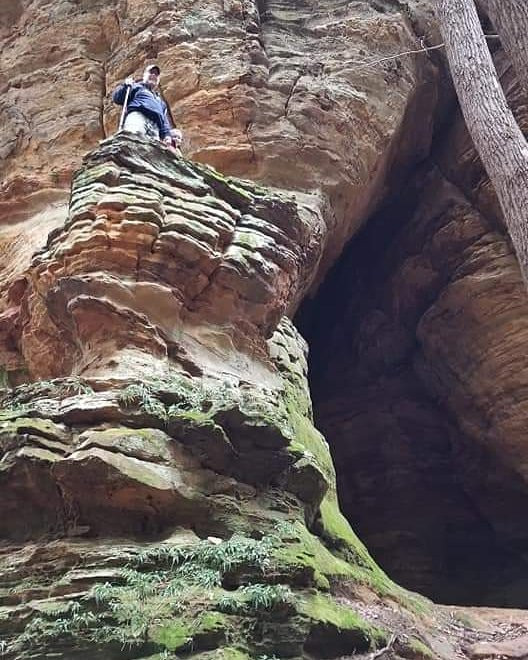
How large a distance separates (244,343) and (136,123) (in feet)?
11.5

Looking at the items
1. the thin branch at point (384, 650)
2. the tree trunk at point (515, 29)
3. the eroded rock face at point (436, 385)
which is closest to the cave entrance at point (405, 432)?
the eroded rock face at point (436, 385)

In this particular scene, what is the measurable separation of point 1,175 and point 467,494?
1067 cm

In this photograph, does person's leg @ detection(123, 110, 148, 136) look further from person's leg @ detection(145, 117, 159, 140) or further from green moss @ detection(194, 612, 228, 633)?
green moss @ detection(194, 612, 228, 633)

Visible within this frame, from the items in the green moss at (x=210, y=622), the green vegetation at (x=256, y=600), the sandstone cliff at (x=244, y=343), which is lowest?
the green moss at (x=210, y=622)

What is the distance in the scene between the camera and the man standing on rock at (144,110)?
391 inches

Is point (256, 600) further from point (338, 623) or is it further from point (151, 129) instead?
point (151, 129)

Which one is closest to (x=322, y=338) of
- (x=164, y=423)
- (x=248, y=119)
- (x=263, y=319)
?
(x=248, y=119)

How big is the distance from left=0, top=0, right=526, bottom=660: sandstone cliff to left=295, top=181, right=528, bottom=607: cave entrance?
5 cm

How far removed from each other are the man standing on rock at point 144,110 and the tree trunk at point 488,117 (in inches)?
156

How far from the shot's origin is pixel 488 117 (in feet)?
23.9

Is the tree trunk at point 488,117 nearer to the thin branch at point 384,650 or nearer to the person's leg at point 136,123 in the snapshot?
the thin branch at point 384,650

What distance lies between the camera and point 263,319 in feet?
29.6

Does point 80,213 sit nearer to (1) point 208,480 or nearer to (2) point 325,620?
(1) point 208,480

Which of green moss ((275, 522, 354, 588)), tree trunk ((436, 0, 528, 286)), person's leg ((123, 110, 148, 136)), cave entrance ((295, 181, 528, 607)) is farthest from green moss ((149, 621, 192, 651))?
cave entrance ((295, 181, 528, 607))
